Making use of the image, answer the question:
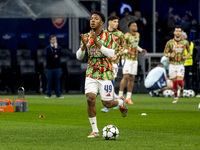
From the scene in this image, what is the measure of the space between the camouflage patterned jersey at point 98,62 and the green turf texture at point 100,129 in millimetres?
1027

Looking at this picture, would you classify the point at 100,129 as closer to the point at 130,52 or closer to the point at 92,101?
the point at 92,101

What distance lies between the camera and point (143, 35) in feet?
103

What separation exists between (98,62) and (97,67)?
0.31 feet

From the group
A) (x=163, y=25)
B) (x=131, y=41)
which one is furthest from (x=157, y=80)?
(x=163, y=25)

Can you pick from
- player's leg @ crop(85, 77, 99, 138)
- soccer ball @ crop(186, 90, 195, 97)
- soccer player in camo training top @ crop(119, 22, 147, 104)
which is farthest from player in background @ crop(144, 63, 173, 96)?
player's leg @ crop(85, 77, 99, 138)

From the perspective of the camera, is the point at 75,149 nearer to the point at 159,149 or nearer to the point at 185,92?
the point at 159,149

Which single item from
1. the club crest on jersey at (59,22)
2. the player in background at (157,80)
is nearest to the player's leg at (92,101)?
the player in background at (157,80)

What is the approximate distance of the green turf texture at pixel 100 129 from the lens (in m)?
9.38

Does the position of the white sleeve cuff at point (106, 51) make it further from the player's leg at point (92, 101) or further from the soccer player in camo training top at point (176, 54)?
the soccer player in camo training top at point (176, 54)

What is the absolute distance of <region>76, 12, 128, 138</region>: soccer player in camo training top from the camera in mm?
10297

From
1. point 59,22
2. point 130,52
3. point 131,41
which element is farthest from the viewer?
point 59,22

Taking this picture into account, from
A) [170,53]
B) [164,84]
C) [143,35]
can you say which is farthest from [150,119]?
[143,35]

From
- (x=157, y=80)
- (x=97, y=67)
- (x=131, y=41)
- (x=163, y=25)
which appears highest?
(x=163, y=25)

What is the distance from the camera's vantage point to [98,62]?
34.7 ft
